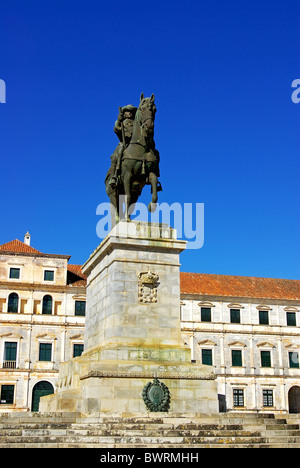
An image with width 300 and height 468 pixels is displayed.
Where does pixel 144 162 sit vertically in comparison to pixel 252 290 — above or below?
below

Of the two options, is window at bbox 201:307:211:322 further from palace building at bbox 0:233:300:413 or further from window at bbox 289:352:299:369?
window at bbox 289:352:299:369

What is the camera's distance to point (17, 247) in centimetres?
4962

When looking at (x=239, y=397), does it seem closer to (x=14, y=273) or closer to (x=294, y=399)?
(x=294, y=399)

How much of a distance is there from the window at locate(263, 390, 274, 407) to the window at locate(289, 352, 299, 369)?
3.51 meters

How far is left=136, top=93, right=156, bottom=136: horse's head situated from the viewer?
1470 centimetres

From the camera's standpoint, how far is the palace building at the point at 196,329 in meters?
46.2

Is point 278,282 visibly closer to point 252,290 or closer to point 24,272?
point 252,290

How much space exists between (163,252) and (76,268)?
39048mm

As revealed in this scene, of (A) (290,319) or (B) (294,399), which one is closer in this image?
(B) (294,399)

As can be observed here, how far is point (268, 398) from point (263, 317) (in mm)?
7101

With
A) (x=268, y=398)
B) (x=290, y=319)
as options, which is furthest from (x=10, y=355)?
(x=290, y=319)

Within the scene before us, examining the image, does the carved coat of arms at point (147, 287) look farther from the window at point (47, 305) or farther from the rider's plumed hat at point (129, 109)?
the window at point (47, 305)

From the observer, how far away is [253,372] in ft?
169

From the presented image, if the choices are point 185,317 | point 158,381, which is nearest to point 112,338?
point 158,381
